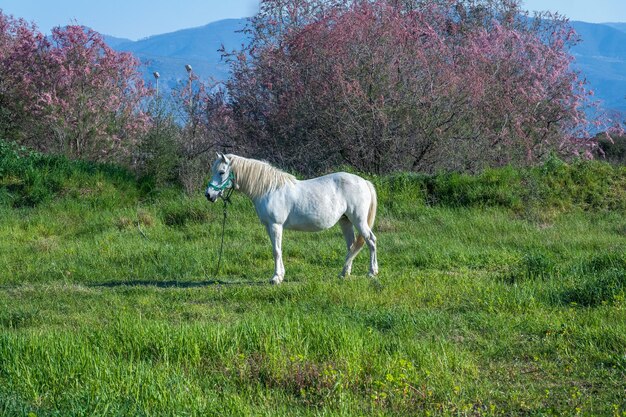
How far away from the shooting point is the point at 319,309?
915cm

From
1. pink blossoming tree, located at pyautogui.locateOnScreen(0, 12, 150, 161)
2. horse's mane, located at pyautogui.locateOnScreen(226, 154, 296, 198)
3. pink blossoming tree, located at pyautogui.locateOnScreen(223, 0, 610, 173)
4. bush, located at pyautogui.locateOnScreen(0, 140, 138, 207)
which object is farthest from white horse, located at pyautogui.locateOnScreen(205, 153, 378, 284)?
pink blossoming tree, located at pyautogui.locateOnScreen(0, 12, 150, 161)

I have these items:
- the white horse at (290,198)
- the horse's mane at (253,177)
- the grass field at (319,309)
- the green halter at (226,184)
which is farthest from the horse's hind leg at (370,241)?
the green halter at (226,184)

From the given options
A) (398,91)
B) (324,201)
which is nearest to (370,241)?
(324,201)

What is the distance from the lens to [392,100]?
687 inches

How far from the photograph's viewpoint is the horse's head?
1095 cm

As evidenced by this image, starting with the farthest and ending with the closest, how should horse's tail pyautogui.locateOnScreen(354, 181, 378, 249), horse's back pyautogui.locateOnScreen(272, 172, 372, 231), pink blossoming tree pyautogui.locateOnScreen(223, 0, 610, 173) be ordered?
pink blossoming tree pyautogui.locateOnScreen(223, 0, 610, 173)
horse's tail pyautogui.locateOnScreen(354, 181, 378, 249)
horse's back pyautogui.locateOnScreen(272, 172, 372, 231)

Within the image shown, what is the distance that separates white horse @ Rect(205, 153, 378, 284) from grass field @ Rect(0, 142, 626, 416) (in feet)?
1.93

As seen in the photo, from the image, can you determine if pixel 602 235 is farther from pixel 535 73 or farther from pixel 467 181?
pixel 535 73

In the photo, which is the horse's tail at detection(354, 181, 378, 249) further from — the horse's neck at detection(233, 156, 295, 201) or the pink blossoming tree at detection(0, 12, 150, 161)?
the pink blossoming tree at detection(0, 12, 150, 161)

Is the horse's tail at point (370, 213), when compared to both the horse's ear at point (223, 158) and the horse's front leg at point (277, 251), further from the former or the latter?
the horse's ear at point (223, 158)

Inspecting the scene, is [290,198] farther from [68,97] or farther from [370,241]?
[68,97]

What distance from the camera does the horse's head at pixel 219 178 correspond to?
10.9 metres

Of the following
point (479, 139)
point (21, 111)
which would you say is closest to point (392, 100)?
point (479, 139)

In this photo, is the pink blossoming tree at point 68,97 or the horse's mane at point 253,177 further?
the pink blossoming tree at point 68,97
